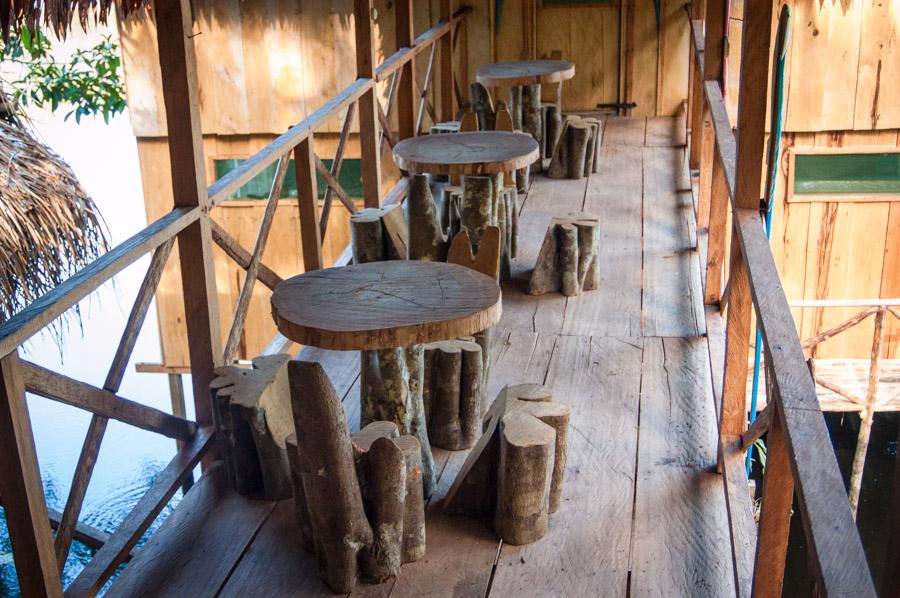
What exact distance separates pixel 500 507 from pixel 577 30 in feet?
19.2

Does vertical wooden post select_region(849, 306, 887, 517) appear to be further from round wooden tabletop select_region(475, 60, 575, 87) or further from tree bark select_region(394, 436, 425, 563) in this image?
tree bark select_region(394, 436, 425, 563)

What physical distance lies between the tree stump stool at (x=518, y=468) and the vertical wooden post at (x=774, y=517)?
2.11 ft

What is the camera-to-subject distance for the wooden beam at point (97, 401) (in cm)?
238

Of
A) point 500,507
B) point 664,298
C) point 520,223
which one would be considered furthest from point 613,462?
point 520,223

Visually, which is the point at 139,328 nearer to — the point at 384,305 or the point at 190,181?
the point at 190,181

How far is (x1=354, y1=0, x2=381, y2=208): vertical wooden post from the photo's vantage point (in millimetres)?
5254

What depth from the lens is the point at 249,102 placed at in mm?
7934

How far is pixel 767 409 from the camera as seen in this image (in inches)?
85.3

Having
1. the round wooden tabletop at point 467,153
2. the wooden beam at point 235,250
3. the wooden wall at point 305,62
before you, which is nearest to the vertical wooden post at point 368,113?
the round wooden tabletop at point 467,153

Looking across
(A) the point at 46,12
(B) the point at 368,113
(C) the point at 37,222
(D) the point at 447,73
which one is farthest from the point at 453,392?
(D) the point at 447,73

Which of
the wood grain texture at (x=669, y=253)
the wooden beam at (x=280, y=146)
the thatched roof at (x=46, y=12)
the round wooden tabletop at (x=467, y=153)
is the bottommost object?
the wood grain texture at (x=669, y=253)

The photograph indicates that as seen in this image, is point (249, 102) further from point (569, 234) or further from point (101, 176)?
point (101, 176)

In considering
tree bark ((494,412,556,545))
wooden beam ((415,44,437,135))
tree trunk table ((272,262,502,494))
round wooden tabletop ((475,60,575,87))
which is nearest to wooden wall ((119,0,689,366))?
wooden beam ((415,44,437,135))

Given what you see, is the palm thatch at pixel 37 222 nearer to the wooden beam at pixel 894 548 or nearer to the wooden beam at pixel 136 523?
the wooden beam at pixel 136 523
